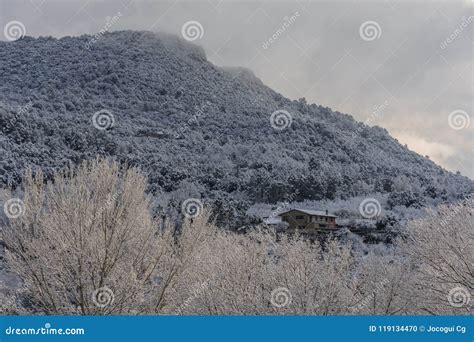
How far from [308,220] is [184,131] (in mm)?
33638

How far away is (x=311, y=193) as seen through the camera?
61781 mm

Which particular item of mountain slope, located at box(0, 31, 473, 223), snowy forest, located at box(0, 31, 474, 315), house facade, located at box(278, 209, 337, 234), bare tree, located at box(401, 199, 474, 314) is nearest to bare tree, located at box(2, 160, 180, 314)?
snowy forest, located at box(0, 31, 474, 315)

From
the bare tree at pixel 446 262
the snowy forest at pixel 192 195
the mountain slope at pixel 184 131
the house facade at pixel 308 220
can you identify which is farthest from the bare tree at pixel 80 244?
the house facade at pixel 308 220

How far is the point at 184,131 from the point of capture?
76938 mm

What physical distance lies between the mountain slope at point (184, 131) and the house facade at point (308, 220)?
425 cm

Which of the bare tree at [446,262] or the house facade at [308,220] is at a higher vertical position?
the house facade at [308,220]

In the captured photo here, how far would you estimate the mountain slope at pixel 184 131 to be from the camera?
56469 millimetres

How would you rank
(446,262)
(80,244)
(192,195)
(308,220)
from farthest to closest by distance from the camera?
(192,195)
(308,220)
(446,262)
(80,244)

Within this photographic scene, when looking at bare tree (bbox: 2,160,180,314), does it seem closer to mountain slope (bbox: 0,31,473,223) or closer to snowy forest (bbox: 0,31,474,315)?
snowy forest (bbox: 0,31,474,315)

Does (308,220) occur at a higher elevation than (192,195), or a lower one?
higher

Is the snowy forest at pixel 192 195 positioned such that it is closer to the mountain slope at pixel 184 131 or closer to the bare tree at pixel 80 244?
the bare tree at pixel 80 244

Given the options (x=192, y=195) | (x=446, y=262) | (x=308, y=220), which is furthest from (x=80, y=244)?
(x=192, y=195)

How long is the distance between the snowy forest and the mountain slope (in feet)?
1.00

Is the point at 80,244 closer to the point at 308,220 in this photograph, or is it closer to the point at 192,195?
the point at 308,220
